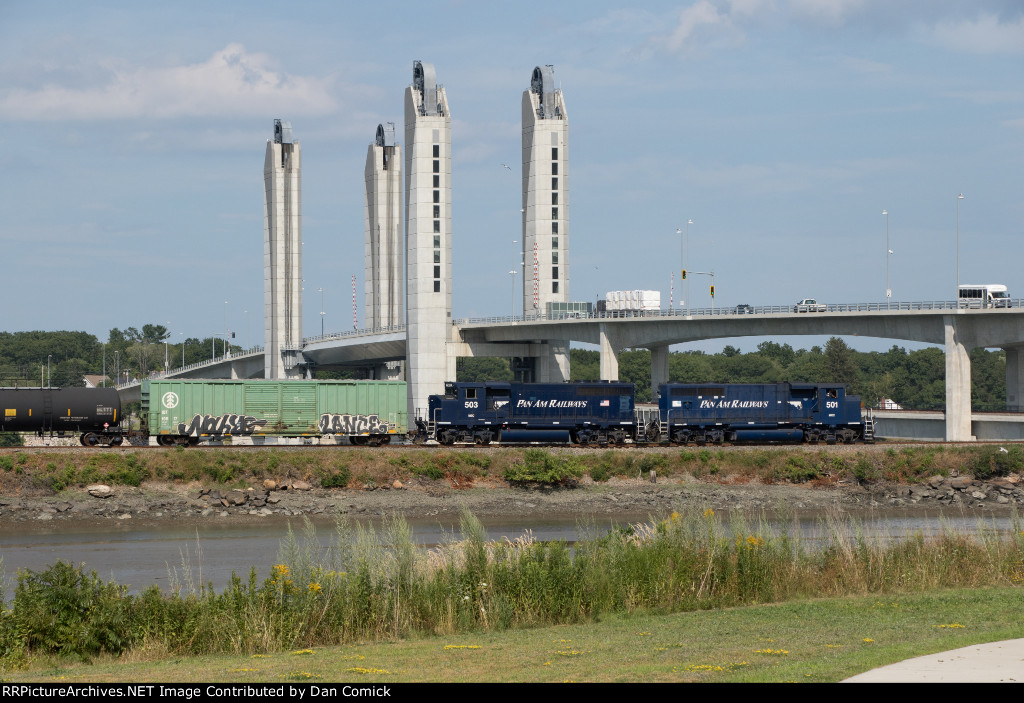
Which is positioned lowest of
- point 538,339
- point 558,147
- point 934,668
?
point 934,668

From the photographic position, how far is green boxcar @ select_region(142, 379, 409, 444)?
59.3 metres

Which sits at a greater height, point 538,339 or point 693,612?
point 538,339

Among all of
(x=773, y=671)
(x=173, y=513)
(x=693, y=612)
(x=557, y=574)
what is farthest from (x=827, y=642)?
(x=173, y=513)

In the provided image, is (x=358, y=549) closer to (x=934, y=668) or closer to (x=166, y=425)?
(x=934, y=668)

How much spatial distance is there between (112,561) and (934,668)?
3085 cm

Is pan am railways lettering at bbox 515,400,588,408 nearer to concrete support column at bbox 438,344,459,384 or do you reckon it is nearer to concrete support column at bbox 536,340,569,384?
concrete support column at bbox 438,344,459,384

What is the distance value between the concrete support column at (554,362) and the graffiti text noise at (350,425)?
51424mm

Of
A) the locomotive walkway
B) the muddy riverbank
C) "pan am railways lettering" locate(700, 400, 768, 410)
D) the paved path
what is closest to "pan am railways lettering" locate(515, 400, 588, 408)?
the muddy riverbank

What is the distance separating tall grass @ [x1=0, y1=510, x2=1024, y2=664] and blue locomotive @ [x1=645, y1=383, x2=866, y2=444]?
131 ft

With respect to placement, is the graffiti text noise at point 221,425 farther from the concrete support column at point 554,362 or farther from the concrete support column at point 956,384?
the concrete support column at point 554,362
